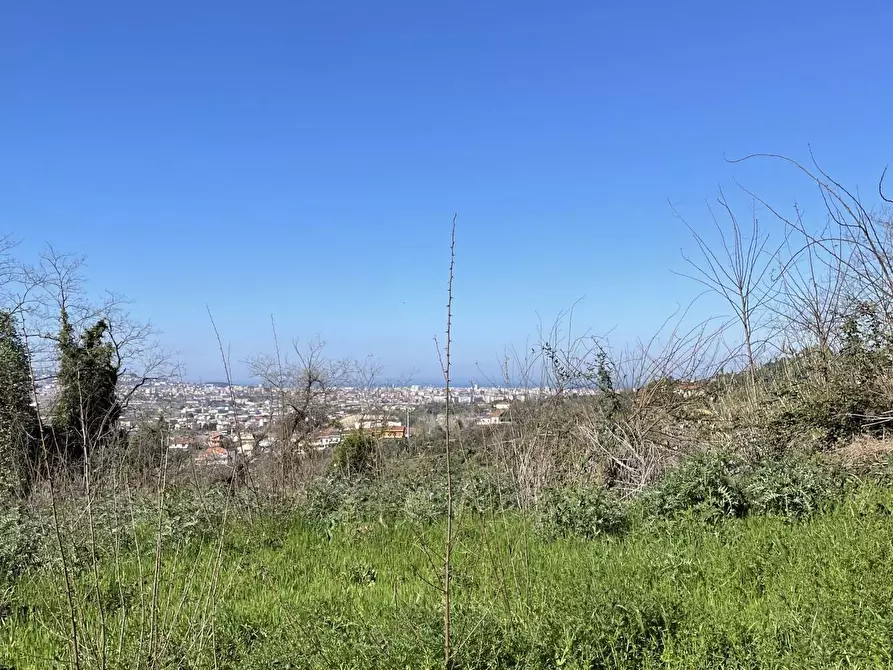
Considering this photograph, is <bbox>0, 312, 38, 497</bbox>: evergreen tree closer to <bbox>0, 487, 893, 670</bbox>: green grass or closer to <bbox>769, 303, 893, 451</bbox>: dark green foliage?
<bbox>0, 487, 893, 670</bbox>: green grass

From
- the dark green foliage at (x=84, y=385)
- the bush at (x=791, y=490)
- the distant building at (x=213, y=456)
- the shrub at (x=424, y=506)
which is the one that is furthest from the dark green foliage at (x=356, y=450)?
the bush at (x=791, y=490)

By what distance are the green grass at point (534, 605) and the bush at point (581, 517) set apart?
153mm

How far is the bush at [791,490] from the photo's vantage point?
5.31 meters

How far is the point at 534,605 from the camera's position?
11.3ft

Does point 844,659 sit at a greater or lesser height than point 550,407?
lesser

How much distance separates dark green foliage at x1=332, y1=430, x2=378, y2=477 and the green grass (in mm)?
3905

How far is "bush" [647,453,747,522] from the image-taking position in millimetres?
5453

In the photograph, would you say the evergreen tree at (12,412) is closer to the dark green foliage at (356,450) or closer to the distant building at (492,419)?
the dark green foliage at (356,450)

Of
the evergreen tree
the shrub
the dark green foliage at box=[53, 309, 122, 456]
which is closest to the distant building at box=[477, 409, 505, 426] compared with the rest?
the shrub

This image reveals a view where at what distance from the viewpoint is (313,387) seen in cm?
1030

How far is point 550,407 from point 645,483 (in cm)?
141

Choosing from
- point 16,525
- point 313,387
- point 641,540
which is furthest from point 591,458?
point 16,525

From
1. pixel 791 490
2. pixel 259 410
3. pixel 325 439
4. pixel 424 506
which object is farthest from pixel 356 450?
pixel 791 490

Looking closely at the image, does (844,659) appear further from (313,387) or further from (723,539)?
(313,387)
